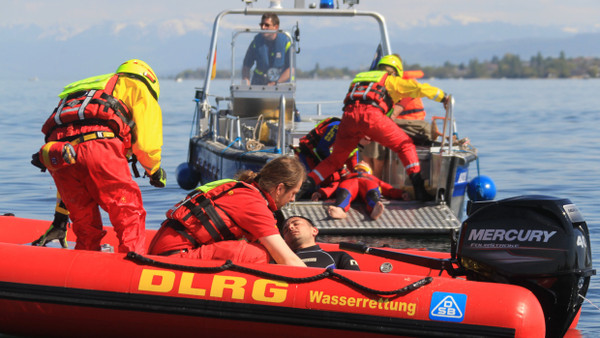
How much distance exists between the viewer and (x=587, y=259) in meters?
4.04

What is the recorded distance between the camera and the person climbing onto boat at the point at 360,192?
291 inches

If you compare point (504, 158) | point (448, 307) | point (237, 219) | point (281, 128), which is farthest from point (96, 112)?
point (504, 158)

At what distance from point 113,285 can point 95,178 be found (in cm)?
64

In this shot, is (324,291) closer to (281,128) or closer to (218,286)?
(218,286)

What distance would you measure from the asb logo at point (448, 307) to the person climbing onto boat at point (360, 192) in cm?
341

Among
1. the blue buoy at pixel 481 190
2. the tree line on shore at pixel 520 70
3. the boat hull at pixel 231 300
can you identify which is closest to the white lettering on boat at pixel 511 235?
the boat hull at pixel 231 300

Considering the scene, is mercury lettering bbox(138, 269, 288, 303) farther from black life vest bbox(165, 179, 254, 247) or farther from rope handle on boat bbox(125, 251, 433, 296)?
black life vest bbox(165, 179, 254, 247)

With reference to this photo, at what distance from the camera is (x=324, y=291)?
13.2ft

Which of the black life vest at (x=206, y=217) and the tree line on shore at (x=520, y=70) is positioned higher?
the black life vest at (x=206, y=217)

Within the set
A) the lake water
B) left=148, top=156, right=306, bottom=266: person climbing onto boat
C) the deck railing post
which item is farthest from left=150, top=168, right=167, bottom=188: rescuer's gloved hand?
the deck railing post

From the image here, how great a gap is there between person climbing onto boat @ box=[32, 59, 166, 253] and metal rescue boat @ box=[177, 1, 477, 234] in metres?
2.42

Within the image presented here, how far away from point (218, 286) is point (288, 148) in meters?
4.06

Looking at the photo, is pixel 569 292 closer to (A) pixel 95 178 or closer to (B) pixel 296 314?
(B) pixel 296 314

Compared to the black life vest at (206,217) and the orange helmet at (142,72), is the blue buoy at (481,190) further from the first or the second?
the black life vest at (206,217)
